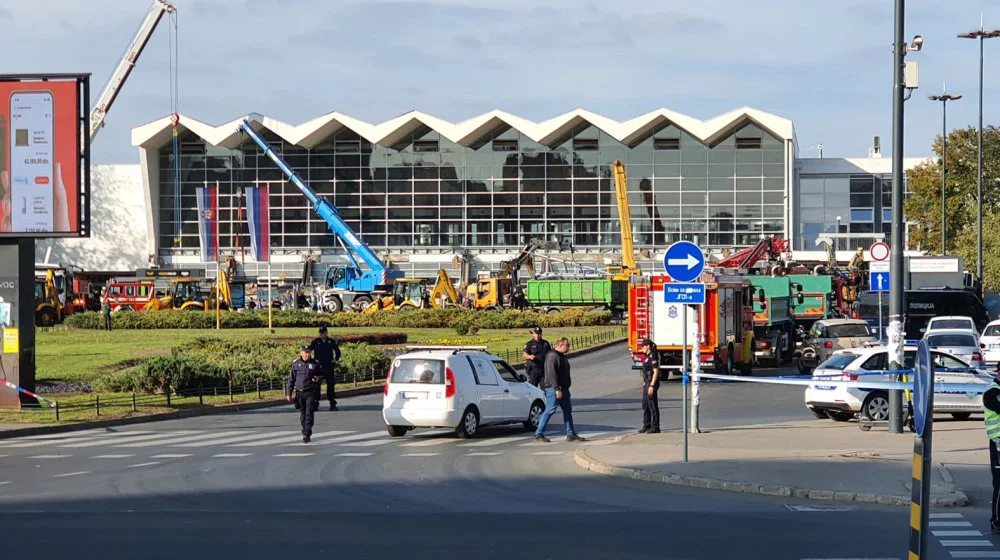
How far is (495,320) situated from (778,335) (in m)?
24.5

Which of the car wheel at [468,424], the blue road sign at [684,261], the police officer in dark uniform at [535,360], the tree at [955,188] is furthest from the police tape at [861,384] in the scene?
the tree at [955,188]

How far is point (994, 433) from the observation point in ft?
39.5

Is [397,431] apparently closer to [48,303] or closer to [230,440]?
[230,440]

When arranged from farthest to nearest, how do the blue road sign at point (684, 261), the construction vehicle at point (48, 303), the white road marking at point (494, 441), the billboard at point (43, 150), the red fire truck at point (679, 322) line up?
the construction vehicle at point (48, 303), the red fire truck at point (679, 322), the billboard at point (43, 150), the white road marking at point (494, 441), the blue road sign at point (684, 261)

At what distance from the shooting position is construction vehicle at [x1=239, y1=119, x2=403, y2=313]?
8094cm

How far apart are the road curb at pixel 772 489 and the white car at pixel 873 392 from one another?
6715 mm

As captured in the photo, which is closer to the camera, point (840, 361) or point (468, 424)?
point (468, 424)

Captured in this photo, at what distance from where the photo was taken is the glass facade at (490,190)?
295ft

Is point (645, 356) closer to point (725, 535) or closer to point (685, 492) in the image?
point (685, 492)

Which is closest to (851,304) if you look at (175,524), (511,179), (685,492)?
(511,179)

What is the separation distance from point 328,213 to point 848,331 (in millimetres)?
55668

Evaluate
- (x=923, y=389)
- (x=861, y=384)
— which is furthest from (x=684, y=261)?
(x=923, y=389)

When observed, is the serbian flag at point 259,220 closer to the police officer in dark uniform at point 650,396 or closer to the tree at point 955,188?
the police officer in dark uniform at point 650,396

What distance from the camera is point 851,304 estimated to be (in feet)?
193
